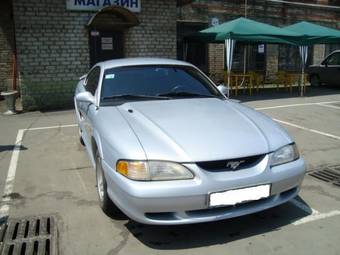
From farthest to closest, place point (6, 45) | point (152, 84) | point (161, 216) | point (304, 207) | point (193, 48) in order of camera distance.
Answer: point (193, 48) < point (6, 45) < point (152, 84) < point (304, 207) < point (161, 216)

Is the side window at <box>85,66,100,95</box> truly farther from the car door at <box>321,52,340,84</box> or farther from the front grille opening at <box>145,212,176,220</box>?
the car door at <box>321,52,340,84</box>

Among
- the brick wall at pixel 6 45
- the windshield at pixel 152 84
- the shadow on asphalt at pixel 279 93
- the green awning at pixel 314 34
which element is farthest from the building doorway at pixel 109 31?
the windshield at pixel 152 84

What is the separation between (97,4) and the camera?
38.8 ft

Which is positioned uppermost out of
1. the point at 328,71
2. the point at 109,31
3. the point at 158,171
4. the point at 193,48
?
the point at 109,31

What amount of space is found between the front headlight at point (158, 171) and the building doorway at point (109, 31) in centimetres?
905

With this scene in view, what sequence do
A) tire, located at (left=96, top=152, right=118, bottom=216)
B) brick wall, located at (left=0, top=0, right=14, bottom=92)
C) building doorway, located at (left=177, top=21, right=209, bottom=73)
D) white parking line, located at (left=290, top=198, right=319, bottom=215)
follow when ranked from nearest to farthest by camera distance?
tire, located at (left=96, top=152, right=118, bottom=216) < white parking line, located at (left=290, top=198, right=319, bottom=215) < brick wall, located at (left=0, top=0, right=14, bottom=92) < building doorway, located at (left=177, top=21, right=209, bottom=73)

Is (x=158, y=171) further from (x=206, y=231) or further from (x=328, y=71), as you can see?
(x=328, y=71)

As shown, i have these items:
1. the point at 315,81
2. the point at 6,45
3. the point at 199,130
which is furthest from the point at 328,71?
the point at 199,130

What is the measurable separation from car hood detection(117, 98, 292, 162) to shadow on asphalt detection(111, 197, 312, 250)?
77cm

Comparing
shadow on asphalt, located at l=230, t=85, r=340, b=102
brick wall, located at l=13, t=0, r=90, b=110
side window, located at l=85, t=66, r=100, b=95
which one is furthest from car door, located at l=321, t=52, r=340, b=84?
side window, located at l=85, t=66, r=100, b=95

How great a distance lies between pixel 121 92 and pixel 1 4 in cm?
1096

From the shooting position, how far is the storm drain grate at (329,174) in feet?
17.0

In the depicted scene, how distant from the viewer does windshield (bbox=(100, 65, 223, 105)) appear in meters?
4.72

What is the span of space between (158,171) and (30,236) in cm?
145
